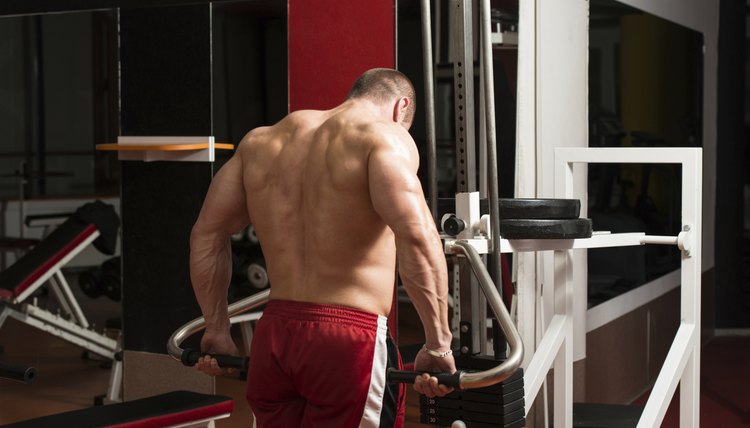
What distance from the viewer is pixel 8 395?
5.98 m

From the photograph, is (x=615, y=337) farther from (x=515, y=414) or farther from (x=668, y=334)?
(x=515, y=414)

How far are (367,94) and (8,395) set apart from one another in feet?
12.3

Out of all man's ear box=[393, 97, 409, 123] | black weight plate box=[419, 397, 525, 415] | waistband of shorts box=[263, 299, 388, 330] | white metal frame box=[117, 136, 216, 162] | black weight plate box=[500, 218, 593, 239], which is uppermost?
man's ear box=[393, 97, 409, 123]

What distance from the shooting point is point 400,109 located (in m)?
3.09

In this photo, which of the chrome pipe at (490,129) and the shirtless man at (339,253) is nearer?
the shirtless man at (339,253)

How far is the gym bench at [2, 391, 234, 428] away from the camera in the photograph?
12.2 feet

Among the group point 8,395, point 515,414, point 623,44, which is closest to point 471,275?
point 515,414

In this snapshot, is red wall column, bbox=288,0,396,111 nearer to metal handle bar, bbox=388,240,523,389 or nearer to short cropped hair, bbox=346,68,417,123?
short cropped hair, bbox=346,68,417,123

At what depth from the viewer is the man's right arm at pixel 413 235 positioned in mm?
2773

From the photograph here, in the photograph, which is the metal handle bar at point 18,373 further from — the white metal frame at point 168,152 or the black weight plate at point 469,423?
the white metal frame at point 168,152

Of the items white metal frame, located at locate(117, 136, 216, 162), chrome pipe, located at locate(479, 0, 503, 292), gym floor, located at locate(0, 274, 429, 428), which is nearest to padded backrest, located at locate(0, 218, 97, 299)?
gym floor, located at locate(0, 274, 429, 428)

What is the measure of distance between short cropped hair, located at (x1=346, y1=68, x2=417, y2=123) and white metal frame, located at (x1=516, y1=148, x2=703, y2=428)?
767 mm

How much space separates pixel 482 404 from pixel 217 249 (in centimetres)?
88

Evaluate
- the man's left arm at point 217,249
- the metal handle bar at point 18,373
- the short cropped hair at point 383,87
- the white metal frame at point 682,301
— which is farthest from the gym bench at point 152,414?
the short cropped hair at point 383,87
